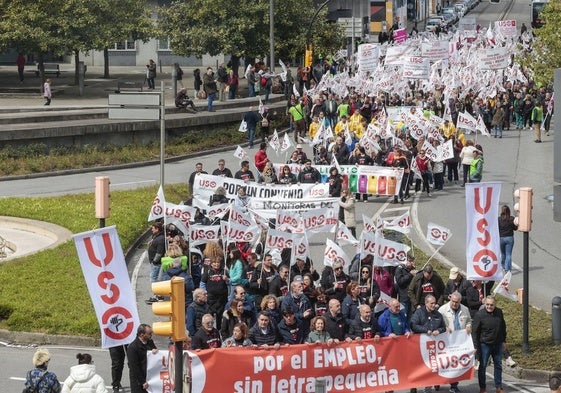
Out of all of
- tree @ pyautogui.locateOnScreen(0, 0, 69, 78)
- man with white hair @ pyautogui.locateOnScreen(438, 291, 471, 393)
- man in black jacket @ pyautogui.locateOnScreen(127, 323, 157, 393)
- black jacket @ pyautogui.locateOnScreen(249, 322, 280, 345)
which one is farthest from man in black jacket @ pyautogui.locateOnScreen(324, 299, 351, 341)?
tree @ pyautogui.locateOnScreen(0, 0, 69, 78)

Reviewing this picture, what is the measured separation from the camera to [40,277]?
25.0m

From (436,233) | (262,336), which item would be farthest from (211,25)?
(262,336)

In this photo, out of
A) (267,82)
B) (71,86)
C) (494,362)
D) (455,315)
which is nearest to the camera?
(494,362)

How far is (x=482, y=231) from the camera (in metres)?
20.5

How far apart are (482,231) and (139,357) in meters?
6.26

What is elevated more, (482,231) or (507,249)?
(482,231)

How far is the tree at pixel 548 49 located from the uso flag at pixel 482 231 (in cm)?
2208

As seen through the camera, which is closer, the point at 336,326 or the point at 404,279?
the point at 336,326

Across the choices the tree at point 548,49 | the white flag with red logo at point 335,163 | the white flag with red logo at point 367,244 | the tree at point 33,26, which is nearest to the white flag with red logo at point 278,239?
the white flag with red logo at point 367,244

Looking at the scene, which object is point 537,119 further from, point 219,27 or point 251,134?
point 219,27

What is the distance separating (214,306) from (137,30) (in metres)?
38.8

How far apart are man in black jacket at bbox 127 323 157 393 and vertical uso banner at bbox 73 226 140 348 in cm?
10

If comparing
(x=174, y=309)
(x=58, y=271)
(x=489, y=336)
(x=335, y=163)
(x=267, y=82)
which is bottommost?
(x=58, y=271)

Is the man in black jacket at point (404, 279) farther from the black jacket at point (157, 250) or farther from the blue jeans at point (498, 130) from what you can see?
the blue jeans at point (498, 130)
